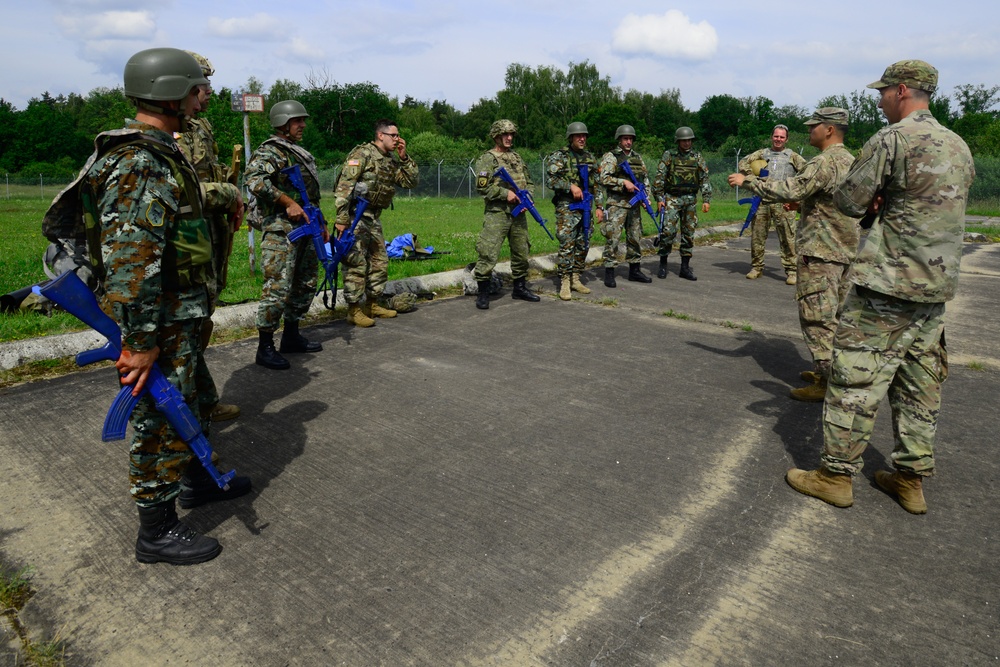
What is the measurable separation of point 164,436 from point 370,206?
4474 mm

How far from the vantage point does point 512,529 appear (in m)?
3.40

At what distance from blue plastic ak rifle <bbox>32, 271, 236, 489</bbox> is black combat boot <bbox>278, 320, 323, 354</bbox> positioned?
306 centimetres

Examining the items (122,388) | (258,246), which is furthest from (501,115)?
(122,388)

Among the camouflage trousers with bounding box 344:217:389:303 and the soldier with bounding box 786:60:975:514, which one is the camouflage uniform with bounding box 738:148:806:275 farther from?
the soldier with bounding box 786:60:975:514

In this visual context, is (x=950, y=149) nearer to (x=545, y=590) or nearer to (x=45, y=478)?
(x=545, y=590)

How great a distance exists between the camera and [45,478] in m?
3.87

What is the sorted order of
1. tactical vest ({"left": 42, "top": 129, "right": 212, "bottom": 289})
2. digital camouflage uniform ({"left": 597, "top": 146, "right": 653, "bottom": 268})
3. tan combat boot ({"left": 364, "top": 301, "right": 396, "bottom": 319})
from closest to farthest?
tactical vest ({"left": 42, "top": 129, "right": 212, "bottom": 289}) < tan combat boot ({"left": 364, "top": 301, "right": 396, "bottom": 319}) < digital camouflage uniform ({"left": 597, "top": 146, "right": 653, "bottom": 268})

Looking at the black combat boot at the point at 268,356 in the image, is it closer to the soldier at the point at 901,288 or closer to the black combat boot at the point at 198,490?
the black combat boot at the point at 198,490

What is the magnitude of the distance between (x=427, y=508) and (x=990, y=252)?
45.6 feet

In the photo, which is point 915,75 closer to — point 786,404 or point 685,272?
point 786,404

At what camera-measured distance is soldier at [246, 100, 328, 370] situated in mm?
5809

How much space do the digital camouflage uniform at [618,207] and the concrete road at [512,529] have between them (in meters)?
4.10

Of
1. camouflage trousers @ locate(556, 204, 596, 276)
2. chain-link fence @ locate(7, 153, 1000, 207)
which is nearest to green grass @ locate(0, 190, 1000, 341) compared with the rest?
camouflage trousers @ locate(556, 204, 596, 276)

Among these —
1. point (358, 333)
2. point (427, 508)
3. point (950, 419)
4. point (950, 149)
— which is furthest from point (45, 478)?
point (950, 419)
